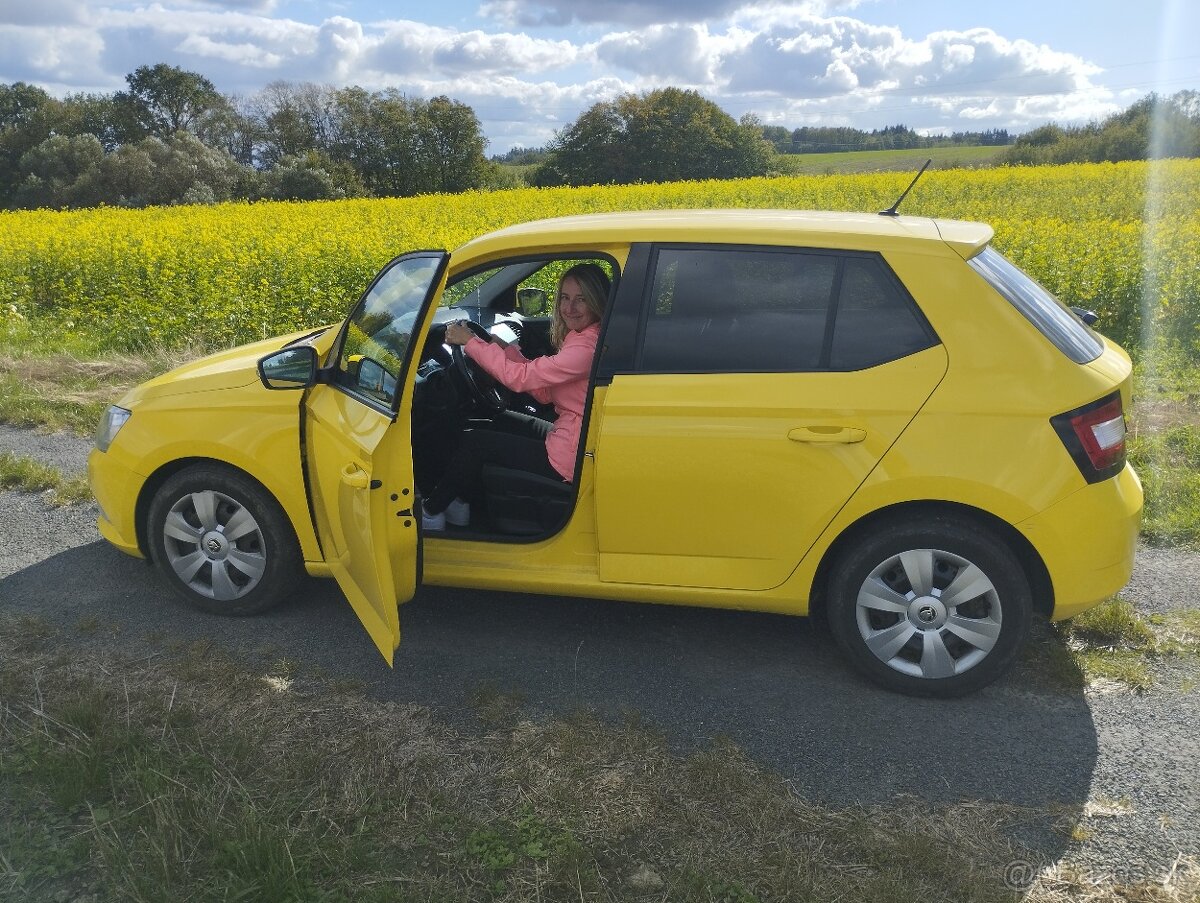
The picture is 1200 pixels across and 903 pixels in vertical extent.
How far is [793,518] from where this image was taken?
11.7 feet

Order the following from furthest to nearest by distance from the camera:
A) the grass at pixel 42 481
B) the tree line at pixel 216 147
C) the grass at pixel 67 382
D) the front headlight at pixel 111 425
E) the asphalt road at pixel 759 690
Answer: the tree line at pixel 216 147, the grass at pixel 67 382, the grass at pixel 42 481, the front headlight at pixel 111 425, the asphalt road at pixel 759 690

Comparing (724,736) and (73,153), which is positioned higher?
(73,153)

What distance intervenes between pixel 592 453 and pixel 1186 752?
2309 millimetres

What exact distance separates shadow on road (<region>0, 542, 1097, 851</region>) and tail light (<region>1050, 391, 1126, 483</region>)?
0.95m

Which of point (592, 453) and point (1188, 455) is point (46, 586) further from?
point (1188, 455)

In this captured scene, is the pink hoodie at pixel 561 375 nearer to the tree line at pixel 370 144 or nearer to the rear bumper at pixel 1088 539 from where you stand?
the rear bumper at pixel 1088 539

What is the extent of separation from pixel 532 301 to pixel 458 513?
61.0 inches

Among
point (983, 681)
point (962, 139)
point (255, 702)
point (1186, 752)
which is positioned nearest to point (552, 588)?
point (255, 702)

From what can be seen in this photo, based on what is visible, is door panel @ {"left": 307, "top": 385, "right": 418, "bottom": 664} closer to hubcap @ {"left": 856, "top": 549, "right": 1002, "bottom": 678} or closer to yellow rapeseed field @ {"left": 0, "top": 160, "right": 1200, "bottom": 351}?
hubcap @ {"left": 856, "top": 549, "right": 1002, "bottom": 678}

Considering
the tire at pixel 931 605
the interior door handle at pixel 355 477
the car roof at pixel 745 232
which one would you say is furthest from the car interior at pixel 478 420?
the tire at pixel 931 605

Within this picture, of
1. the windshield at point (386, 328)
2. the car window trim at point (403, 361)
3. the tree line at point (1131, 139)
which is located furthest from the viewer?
the tree line at point (1131, 139)

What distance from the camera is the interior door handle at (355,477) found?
3.45 m

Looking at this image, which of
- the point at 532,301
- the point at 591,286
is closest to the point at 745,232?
the point at 591,286

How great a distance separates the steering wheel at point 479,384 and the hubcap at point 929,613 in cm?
189
